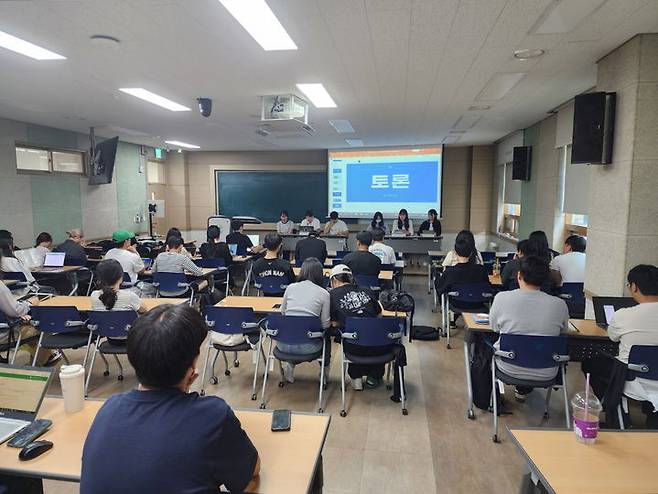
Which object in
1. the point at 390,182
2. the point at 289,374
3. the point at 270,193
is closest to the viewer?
the point at 289,374

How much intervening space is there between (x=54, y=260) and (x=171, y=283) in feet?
7.14

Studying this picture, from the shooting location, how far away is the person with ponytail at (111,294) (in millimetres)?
3475

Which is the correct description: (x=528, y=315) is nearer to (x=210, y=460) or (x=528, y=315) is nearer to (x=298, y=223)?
(x=210, y=460)

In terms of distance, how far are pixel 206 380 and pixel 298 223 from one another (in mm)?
8008

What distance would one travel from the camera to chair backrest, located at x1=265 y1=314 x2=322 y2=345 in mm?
3221

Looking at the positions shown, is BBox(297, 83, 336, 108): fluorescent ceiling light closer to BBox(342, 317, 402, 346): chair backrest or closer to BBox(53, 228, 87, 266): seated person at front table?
BBox(342, 317, 402, 346): chair backrest

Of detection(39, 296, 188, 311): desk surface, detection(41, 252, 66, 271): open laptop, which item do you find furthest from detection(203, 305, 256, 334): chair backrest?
detection(41, 252, 66, 271): open laptop

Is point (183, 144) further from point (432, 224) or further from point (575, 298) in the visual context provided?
point (575, 298)

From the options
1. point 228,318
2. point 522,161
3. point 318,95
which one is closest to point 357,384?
point 228,318

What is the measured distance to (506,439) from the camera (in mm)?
2969

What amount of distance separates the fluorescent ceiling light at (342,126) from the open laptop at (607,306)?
5.12 m

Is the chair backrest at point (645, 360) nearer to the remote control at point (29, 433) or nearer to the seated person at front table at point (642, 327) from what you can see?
the seated person at front table at point (642, 327)

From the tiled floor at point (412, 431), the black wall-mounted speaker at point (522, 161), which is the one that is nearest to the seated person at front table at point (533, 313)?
the tiled floor at point (412, 431)

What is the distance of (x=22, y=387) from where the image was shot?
1747 millimetres
